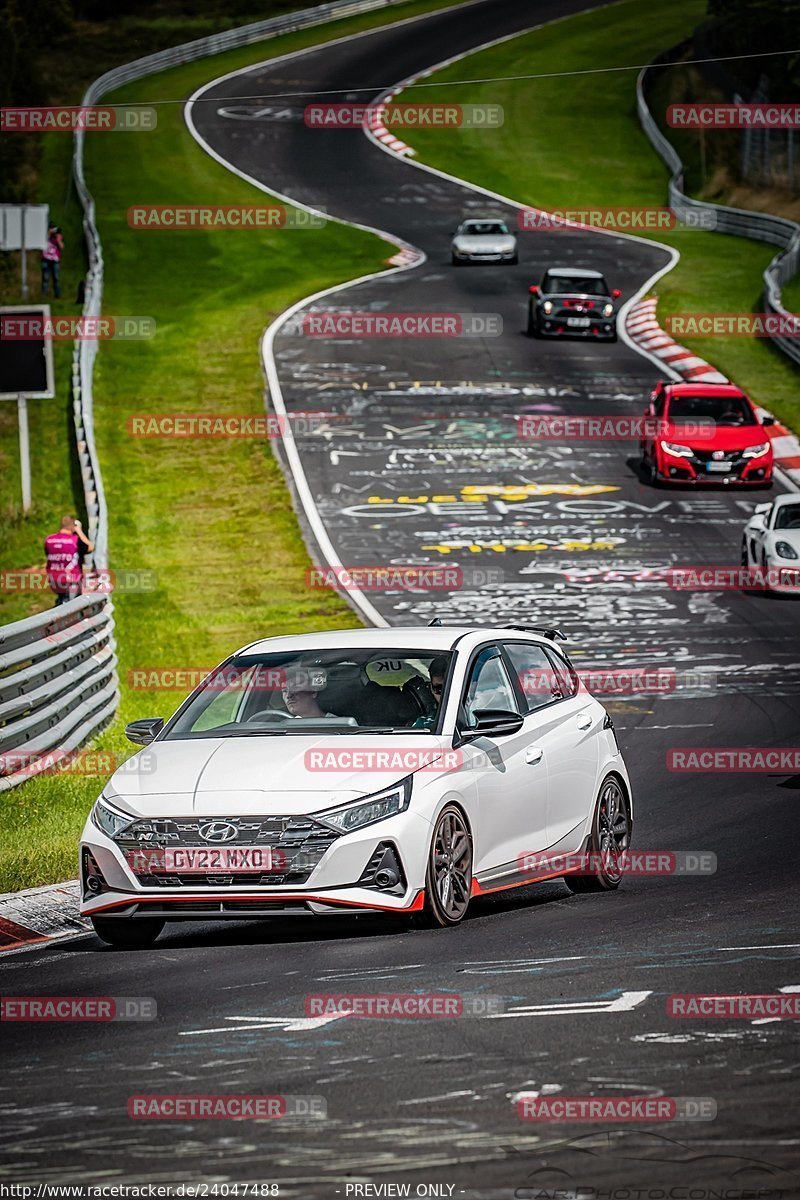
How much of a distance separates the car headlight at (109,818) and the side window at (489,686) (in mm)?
Result: 1989

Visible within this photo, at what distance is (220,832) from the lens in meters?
9.55

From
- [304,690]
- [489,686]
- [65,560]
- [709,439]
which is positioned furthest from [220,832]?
[709,439]

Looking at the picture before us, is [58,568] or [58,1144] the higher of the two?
[58,1144]

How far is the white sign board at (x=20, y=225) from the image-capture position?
3812cm

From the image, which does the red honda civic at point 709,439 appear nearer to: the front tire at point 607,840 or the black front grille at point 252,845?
the front tire at point 607,840

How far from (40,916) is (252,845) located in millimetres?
1904

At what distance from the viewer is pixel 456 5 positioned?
95.9 metres

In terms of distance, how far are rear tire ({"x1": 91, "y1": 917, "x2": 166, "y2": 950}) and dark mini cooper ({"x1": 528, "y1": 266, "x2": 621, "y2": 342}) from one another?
119 ft

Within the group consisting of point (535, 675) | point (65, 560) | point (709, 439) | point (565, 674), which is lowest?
point (709, 439)

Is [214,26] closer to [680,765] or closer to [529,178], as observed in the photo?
[529,178]

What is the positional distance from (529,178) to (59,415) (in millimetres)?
31872

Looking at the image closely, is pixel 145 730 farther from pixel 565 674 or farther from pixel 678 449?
pixel 678 449

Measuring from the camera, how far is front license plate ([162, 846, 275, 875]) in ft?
31.2

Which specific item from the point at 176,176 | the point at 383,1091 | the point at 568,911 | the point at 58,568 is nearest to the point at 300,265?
the point at 176,176
